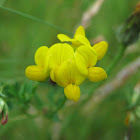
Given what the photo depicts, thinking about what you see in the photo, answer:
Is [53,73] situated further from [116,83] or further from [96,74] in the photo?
[116,83]

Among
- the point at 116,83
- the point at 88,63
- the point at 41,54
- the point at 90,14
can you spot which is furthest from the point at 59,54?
the point at 116,83

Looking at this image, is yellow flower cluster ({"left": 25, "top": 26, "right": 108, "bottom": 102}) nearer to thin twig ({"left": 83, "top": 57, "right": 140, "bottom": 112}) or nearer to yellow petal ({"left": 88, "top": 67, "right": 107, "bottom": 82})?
yellow petal ({"left": 88, "top": 67, "right": 107, "bottom": 82})

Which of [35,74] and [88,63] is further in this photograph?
[88,63]

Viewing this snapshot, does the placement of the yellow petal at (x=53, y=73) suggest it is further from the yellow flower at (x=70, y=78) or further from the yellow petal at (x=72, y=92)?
the yellow petal at (x=72, y=92)

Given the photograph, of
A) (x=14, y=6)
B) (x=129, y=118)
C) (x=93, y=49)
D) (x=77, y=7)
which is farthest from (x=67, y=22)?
(x=93, y=49)

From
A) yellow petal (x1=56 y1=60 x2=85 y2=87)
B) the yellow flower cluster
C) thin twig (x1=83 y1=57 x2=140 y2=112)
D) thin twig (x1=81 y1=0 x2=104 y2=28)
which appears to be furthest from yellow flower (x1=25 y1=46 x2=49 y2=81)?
thin twig (x1=83 y1=57 x2=140 y2=112)

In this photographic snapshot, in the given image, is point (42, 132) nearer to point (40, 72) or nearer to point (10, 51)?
point (10, 51)

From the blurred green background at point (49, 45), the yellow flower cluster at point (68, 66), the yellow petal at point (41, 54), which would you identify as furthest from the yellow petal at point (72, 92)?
the blurred green background at point (49, 45)
